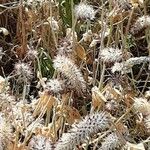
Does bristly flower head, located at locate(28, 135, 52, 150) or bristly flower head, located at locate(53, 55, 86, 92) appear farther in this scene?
bristly flower head, located at locate(53, 55, 86, 92)

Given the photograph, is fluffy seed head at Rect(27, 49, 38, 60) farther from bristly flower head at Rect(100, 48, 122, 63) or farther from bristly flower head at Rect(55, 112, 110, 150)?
bristly flower head at Rect(55, 112, 110, 150)

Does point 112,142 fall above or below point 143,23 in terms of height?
below

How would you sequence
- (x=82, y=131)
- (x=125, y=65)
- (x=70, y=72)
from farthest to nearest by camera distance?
(x=125, y=65)
(x=70, y=72)
(x=82, y=131)

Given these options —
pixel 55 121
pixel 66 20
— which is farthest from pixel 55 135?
pixel 66 20

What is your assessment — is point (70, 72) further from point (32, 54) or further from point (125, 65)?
point (32, 54)

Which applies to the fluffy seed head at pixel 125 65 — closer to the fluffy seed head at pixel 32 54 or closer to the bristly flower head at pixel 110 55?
the bristly flower head at pixel 110 55

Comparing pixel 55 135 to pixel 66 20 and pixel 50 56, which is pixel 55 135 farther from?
pixel 66 20

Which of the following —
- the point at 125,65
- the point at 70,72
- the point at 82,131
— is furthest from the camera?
the point at 125,65

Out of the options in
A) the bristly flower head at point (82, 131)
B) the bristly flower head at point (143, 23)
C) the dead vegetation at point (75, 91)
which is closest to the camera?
the bristly flower head at point (82, 131)

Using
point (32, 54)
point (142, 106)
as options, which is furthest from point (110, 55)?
point (32, 54)

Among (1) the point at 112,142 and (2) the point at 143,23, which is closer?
(1) the point at 112,142

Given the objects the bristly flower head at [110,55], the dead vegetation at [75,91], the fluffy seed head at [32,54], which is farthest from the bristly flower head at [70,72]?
the fluffy seed head at [32,54]

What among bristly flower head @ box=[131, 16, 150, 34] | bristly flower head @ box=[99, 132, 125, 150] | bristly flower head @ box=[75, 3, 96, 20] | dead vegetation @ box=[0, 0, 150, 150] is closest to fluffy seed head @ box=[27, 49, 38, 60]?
dead vegetation @ box=[0, 0, 150, 150]
